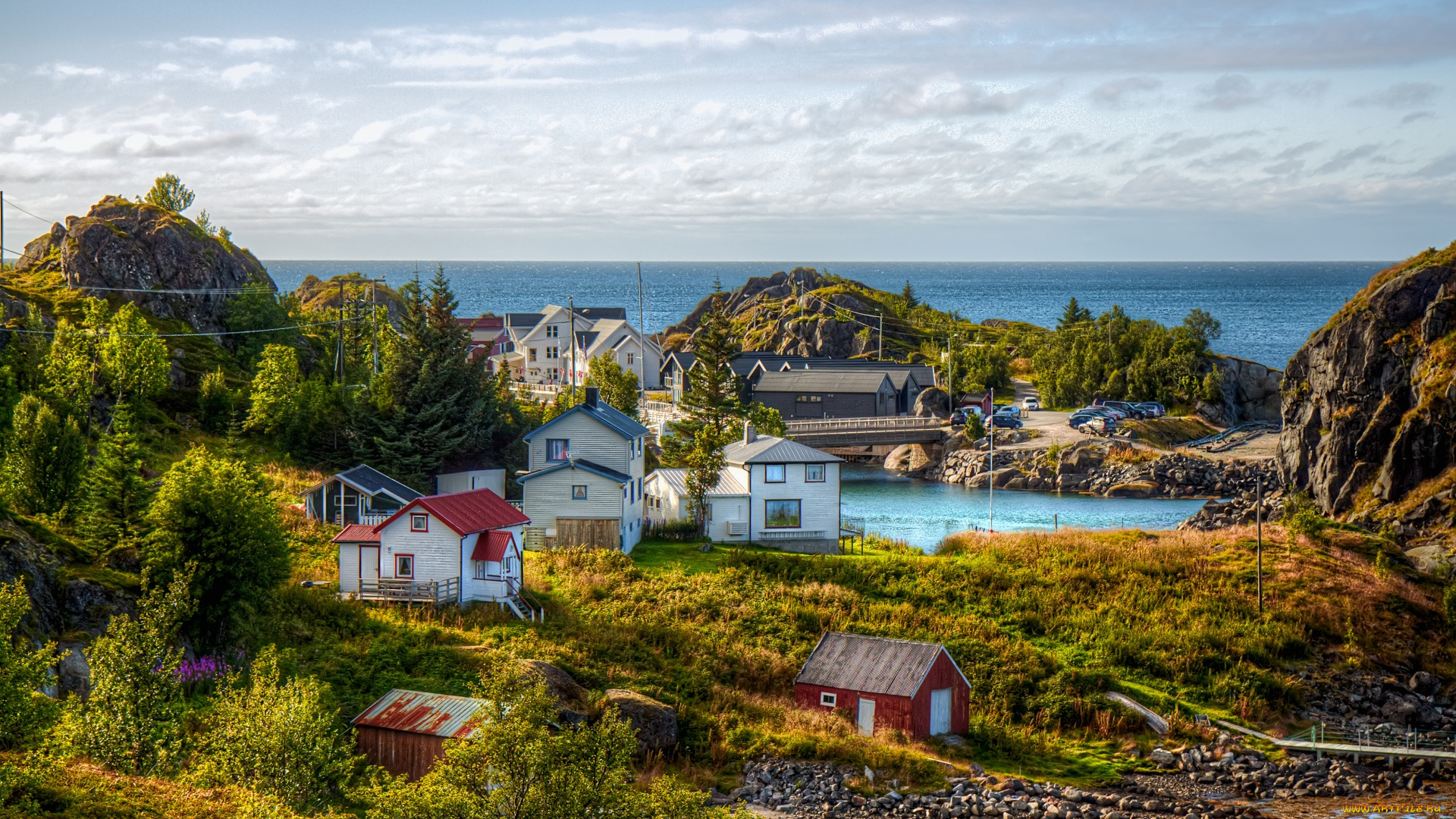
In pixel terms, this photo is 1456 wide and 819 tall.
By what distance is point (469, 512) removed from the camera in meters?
38.2

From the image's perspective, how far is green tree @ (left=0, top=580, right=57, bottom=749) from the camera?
58.0ft

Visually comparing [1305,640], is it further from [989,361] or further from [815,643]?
[989,361]

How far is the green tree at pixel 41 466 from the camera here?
33.9m

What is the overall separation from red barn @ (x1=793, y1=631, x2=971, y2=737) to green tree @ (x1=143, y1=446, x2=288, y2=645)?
580 inches

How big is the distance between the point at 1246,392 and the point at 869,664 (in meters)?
68.2

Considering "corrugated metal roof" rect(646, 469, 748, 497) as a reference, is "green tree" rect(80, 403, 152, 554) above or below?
above

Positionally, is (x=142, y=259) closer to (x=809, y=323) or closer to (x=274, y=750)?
(x=274, y=750)

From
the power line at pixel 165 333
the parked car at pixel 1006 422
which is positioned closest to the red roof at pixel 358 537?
the power line at pixel 165 333

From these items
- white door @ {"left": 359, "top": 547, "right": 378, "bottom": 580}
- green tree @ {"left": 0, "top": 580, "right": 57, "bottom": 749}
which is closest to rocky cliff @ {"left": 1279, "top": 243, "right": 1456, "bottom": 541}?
white door @ {"left": 359, "top": 547, "right": 378, "bottom": 580}

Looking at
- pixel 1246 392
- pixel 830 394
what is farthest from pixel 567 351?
pixel 1246 392

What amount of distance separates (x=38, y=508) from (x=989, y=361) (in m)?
77.9

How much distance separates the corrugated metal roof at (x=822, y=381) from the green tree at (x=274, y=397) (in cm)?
4307

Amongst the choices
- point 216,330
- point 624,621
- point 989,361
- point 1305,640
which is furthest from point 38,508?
point 989,361

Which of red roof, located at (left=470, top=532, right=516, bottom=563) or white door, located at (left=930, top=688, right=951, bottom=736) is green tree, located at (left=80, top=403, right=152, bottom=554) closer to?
red roof, located at (left=470, top=532, right=516, bottom=563)
